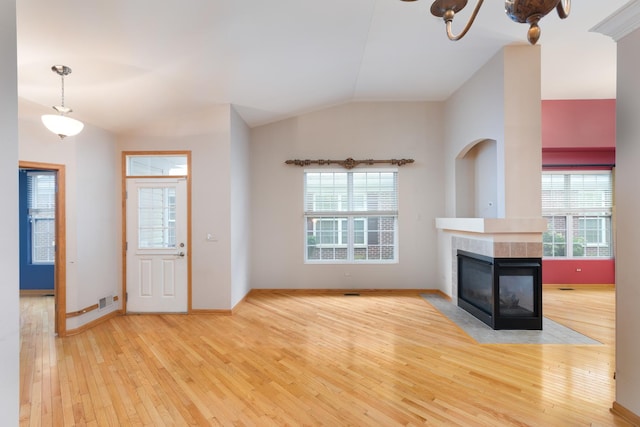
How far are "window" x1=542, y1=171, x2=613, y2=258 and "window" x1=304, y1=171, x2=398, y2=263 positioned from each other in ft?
10.2

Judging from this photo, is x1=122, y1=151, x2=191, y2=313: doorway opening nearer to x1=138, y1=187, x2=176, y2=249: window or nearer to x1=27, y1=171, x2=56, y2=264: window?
x1=138, y1=187, x2=176, y2=249: window

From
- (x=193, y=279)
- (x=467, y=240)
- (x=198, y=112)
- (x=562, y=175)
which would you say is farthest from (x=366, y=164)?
(x=562, y=175)

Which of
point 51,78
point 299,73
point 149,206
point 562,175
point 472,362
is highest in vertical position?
point 299,73

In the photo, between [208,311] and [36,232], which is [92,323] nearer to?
[208,311]

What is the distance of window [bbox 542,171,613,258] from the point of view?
236 inches

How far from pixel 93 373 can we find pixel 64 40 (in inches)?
110

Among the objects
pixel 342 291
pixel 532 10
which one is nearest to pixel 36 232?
pixel 342 291

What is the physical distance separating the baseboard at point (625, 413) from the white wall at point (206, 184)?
3958 mm

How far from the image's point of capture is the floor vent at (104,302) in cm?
411

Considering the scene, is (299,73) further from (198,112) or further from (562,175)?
(562,175)

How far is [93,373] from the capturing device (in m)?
2.77

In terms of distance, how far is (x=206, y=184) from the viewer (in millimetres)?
4391

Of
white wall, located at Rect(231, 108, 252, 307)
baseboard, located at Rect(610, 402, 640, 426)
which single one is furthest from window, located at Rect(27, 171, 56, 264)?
baseboard, located at Rect(610, 402, 640, 426)

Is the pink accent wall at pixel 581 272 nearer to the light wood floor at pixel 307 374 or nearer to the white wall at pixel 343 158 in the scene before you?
the light wood floor at pixel 307 374
